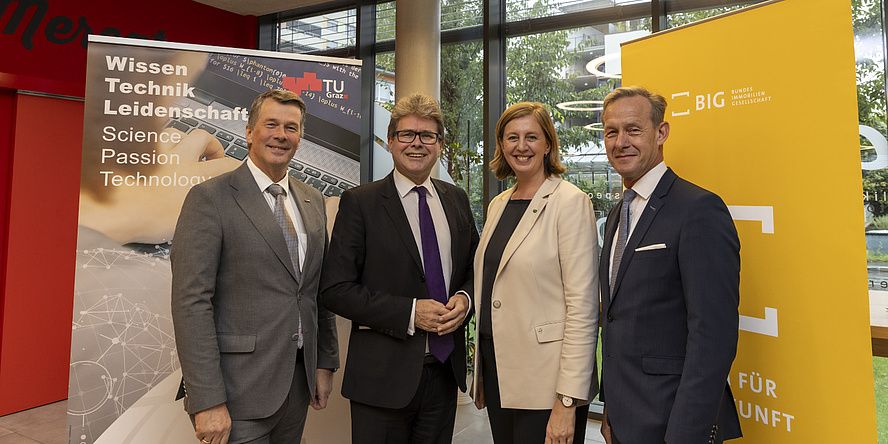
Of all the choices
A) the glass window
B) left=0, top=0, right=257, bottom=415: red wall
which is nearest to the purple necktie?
the glass window

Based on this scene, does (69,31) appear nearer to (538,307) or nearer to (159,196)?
(159,196)

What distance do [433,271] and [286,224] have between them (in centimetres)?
58

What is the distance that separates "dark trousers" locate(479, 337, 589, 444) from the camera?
177 centimetres

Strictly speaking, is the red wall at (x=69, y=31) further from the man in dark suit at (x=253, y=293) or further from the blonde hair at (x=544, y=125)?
the blonde hair at (x=544, y=125)

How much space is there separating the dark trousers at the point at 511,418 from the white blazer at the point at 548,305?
Result: 0.05 metres

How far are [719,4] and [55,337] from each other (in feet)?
19.7

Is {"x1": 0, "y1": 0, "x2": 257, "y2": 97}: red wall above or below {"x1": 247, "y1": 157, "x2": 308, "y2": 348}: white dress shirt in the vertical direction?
above

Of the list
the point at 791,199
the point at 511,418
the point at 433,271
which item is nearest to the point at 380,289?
the point at 433,271

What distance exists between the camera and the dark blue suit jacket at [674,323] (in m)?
1.40

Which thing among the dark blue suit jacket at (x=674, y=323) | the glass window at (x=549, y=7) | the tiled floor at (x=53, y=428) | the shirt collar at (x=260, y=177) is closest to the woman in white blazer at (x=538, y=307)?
the dark blue suit jacket at (x=674, y=323)

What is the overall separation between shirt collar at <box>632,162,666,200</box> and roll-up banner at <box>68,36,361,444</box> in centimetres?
212

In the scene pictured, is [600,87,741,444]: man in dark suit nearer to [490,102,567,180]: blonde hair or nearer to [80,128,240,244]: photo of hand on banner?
[490,102,567,180]: blonde hair

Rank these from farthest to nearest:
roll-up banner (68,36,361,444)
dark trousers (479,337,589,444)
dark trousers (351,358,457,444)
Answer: roll-up banner (68,36,361,444) → dark trousers (351,358,457,444) → dark trousers (479,337,589,444)

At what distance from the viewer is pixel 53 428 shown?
3.98m
